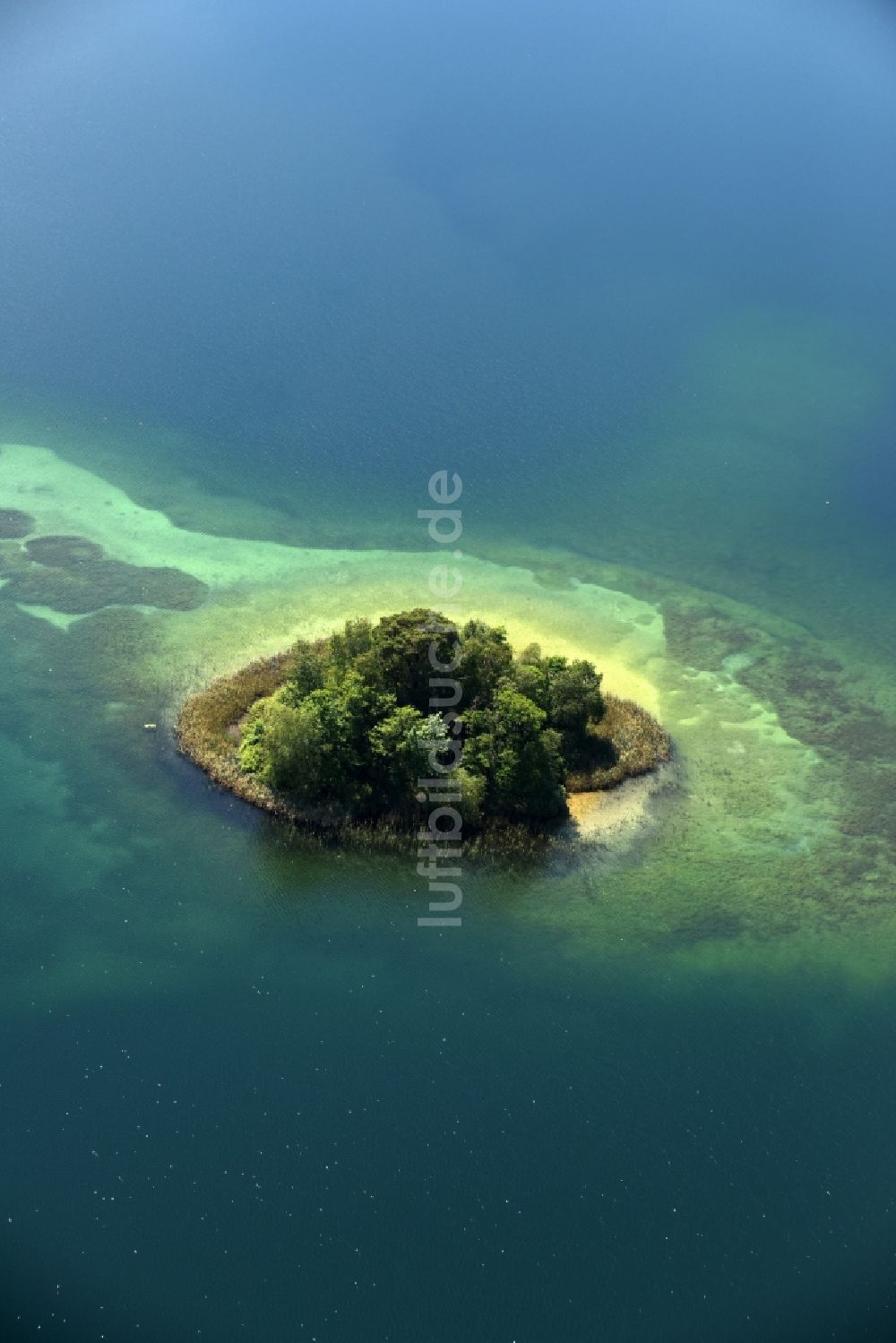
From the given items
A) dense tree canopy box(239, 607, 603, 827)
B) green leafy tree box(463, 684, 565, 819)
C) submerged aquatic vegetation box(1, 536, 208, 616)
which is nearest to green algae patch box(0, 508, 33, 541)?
submerged aquatic vegetation box(1, 536, 208, 616)

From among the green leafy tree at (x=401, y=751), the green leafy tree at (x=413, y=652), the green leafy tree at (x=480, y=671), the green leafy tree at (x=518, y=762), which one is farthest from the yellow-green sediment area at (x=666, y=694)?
the green leafy tree at (x=413, y=652)

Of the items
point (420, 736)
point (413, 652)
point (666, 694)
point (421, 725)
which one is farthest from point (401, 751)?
point (666, 694)

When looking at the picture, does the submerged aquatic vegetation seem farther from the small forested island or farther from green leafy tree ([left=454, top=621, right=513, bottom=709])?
green leafy tree ([left=454, top=621, right=513, bottom=709])

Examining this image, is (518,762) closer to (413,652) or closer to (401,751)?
(401,751)

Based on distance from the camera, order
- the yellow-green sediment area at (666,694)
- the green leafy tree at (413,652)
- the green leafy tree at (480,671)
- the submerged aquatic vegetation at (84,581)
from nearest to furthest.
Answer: the yellow-green sediment area at (666,694)
the green leafy tree at (413,652)
the green leafy tree at (480,671)
the submerged aquatic vegetation at (84,581)

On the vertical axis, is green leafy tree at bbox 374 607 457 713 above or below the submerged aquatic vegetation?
below

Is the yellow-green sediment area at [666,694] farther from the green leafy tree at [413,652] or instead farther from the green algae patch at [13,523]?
the green leafy tree at [413,652]
